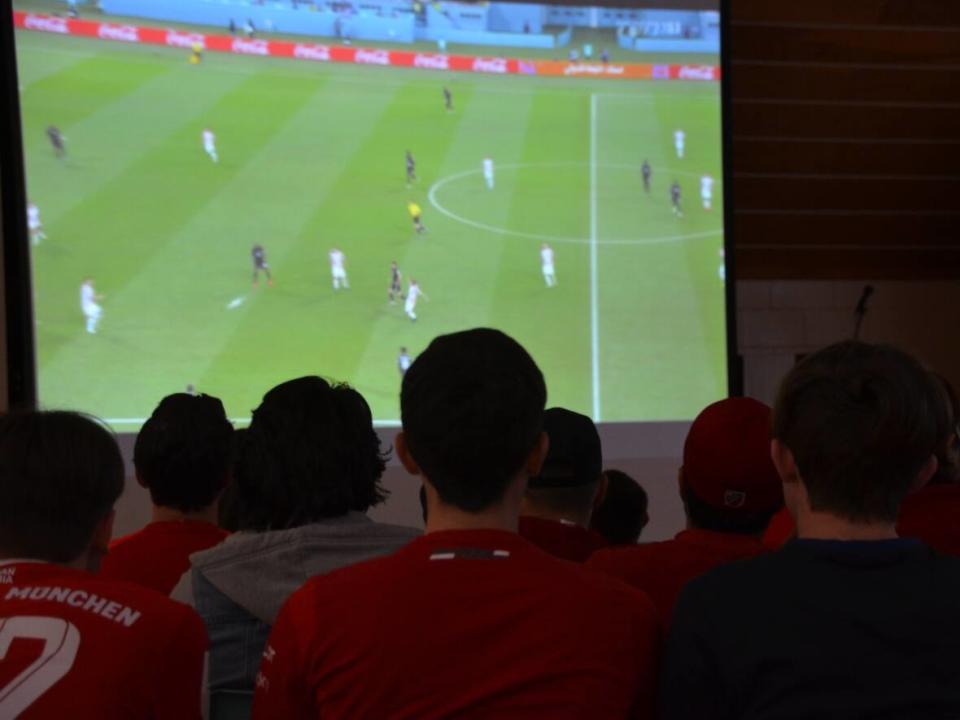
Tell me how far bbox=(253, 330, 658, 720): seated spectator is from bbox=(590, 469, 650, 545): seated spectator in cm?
152

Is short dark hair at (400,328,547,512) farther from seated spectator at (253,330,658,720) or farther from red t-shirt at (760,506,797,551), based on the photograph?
red t-shirt at (760,506,797,551)

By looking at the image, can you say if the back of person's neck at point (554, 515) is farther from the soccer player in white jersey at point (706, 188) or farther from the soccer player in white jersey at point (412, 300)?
the soccer player in white jersey at point (706, 188)

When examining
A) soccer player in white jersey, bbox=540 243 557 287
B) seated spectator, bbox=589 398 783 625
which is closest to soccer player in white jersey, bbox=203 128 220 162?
soccer player in white jersey, bbox=540 243 557 287

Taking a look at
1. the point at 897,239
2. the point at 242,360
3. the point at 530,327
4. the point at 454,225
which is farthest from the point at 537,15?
the point at 897,239

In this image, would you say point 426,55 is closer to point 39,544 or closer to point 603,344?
point 603,344

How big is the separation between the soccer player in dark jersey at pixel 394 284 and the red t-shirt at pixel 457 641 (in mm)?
4163

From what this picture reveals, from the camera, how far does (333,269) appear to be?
17.2ft

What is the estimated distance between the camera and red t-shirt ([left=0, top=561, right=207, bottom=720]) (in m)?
Answer: 1.16

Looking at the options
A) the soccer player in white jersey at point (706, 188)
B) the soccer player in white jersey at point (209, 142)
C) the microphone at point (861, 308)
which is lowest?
the microphone at point (861, 308)

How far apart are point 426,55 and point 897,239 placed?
3355 mm

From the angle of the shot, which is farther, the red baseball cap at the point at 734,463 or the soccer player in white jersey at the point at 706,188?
the soccer player in white jersey at the point at 706,188

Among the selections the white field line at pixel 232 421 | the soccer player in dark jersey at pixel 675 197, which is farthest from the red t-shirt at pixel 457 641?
the soccer player in dark jersey at pixel 675 197

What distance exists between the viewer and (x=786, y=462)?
121 centimetres

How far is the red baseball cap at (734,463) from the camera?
5.58ft
